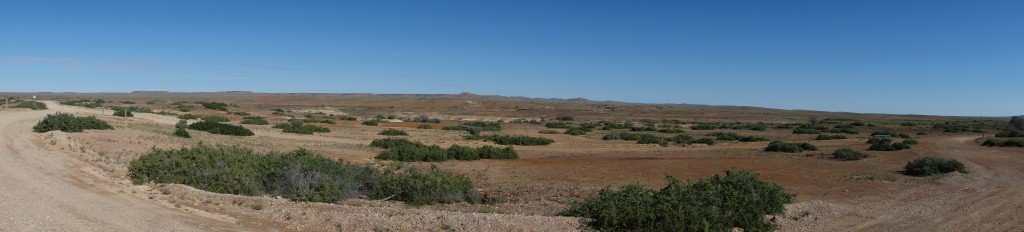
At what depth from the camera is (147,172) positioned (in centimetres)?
1390

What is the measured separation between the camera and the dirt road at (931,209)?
1248 centimetres

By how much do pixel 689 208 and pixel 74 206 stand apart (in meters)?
9.41

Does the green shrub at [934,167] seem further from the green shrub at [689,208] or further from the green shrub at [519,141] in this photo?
the green shrub at [519,141]

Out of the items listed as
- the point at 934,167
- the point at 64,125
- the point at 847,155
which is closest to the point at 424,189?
the point at 934,167

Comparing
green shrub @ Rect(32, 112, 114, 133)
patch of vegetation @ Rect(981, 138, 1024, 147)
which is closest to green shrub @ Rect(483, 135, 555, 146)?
green shrub @ Rect(32, 112, 114, 133)

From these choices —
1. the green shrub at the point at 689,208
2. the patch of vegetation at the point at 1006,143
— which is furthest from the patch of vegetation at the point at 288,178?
the patch of vegetation at the point at 1006,143

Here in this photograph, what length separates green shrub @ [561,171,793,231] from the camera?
33.7 feet

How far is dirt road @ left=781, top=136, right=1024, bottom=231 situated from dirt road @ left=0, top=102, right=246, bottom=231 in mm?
10002

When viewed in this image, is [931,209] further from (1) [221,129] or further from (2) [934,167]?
(1) [221,129]

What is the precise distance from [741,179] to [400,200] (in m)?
7.18

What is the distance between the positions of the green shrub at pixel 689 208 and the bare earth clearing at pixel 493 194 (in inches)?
22.5

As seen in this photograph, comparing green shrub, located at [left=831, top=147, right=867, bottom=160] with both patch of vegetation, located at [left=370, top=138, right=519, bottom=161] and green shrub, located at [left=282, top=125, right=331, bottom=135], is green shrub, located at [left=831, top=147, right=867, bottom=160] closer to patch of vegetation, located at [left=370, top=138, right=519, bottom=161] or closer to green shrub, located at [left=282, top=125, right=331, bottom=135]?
patch of vegetation, located at [left=370, top=138, right=519, bottom=161]

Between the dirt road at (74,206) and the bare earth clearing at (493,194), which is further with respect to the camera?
the bare earth clearing at (493,194)

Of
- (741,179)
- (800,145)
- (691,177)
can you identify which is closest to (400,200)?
(741,179)
